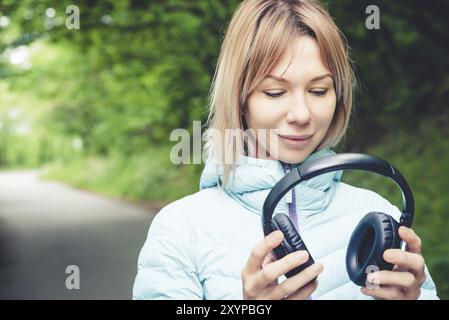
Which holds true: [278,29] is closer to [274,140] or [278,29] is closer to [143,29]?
[274,140]

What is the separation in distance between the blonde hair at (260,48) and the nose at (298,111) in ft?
0.23

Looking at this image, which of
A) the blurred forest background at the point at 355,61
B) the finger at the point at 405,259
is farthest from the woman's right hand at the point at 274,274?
the blurred forest background at the point at 355,61

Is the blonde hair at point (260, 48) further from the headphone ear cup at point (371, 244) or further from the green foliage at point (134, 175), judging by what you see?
the green foliage at point (134, 175)

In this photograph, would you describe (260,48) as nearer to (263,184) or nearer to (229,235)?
(263,184)

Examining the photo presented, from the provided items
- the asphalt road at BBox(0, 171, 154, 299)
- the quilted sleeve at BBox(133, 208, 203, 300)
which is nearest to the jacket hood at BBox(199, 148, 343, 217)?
the quilted sleeve at BBox(133, 208, 203, 300)

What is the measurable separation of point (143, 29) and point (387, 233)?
4307mm

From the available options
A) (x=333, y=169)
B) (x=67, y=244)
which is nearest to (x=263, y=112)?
(x=333, y=169)

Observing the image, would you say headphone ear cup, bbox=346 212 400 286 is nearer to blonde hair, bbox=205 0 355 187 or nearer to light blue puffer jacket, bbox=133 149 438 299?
light blue puffer jacket, bbox=133 149 438 299

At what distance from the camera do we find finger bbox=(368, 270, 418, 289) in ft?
2.77

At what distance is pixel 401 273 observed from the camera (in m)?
0.85

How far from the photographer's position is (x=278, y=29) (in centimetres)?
95

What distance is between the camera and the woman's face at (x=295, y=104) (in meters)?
0.96

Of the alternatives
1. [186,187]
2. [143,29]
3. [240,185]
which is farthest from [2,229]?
[240,185]

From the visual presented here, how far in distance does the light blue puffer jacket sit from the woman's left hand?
17 cm
